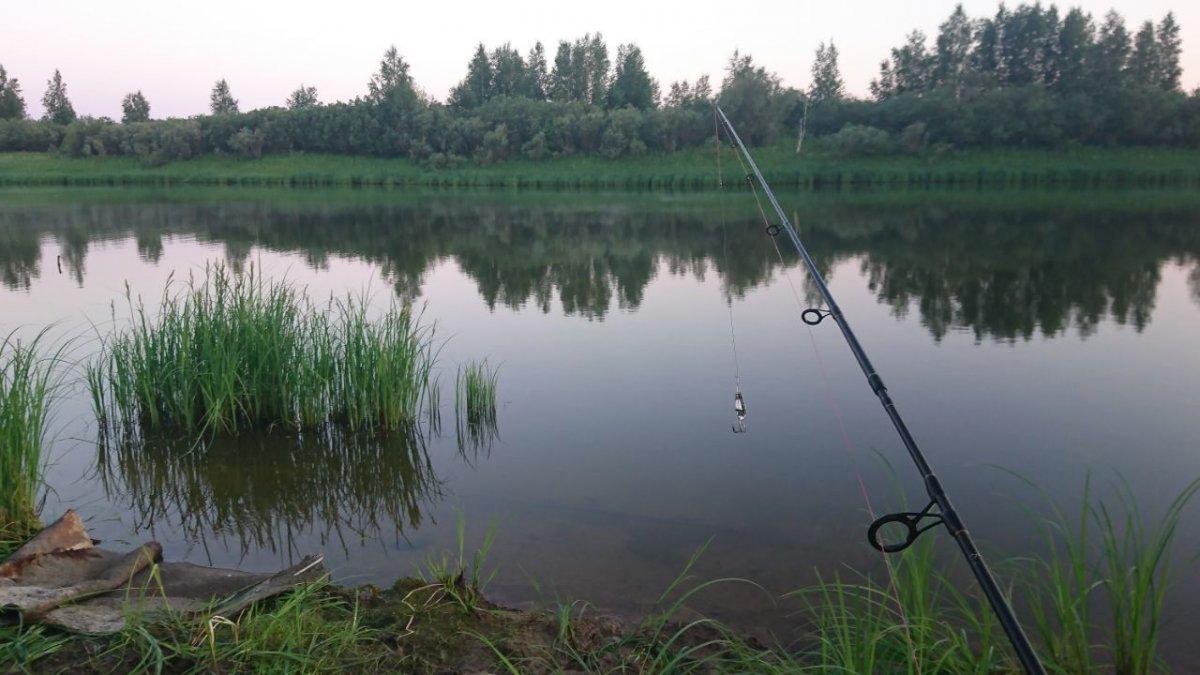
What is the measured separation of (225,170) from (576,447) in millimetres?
61096

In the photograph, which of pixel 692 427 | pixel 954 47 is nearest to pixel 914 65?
pixel 954 47

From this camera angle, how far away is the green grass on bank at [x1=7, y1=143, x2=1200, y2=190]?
4381 cm

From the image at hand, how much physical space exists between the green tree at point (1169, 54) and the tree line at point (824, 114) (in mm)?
135

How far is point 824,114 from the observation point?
189 feet

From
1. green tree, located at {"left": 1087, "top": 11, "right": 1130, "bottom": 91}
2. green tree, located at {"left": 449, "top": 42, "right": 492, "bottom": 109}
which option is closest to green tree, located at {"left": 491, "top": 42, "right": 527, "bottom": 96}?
green tree, located at {"left": 449, "top": 42, "right": 492, "bottom": 109}

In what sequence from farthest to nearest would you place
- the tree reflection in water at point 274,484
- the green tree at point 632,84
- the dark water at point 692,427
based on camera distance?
the green tree at point 632,84
the tree reflection in water at point 274,484
the dark water at point 692,427

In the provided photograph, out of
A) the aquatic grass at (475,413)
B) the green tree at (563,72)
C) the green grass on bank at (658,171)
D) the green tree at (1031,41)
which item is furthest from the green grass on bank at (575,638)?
the green tree at (563,72)

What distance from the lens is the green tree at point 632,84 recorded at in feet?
247

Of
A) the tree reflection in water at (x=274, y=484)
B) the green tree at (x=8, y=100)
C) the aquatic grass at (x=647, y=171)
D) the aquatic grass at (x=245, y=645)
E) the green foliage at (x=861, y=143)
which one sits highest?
the green tree at (x=8, y=100)

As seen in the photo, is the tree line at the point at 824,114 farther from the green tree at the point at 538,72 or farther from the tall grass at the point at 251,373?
the tall grass at the point at 251,373

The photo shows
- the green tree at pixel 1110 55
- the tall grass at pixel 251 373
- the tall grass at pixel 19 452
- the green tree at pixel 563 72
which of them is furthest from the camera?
the green tree at pixel 563 72

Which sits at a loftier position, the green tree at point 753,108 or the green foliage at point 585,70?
the green foliage at point 585,70

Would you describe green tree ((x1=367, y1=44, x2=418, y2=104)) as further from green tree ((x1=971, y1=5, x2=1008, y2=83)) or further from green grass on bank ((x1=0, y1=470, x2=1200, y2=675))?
green grass on bank ((x1=0, y1=470, x2=1200, y2=675))

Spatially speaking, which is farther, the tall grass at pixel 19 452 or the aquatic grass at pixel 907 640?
the tall grass at pixel 19 452
